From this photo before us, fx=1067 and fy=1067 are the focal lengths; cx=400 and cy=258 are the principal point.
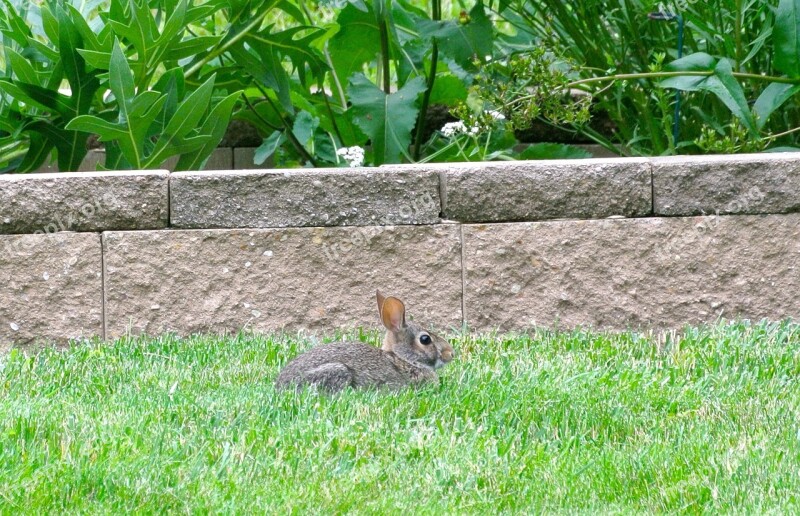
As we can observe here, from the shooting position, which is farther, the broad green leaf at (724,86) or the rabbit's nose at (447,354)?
the broad green leaf at (724,86)

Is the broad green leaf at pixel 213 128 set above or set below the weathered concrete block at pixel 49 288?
above

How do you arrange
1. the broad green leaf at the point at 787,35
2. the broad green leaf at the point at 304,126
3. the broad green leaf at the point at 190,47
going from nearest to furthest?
the broad green leaf at the point at 787,35, the broad green leaf at the point at 190,47, the broad green leaf at the point at 304,126

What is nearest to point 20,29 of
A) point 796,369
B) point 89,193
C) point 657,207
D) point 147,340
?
point 89,193

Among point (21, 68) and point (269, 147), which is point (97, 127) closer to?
point (21, 68)

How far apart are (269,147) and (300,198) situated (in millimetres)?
1318

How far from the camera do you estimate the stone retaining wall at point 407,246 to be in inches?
188

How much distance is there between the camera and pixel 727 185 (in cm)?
484

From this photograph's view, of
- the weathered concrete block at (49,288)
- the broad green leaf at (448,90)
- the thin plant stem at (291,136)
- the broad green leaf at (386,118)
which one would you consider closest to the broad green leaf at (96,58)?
the weathered concrete block at (49,288)

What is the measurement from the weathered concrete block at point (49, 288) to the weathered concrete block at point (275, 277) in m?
0.08

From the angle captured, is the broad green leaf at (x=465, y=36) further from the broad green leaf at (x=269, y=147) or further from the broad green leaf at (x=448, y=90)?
the broad green leaf at (x=269, y=147)

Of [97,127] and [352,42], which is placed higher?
[352,42]

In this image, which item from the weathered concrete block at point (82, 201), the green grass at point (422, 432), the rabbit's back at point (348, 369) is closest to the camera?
the green grass at point (422, 432)

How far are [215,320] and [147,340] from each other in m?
0.32

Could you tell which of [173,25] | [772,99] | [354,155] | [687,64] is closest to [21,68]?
[173,25]
